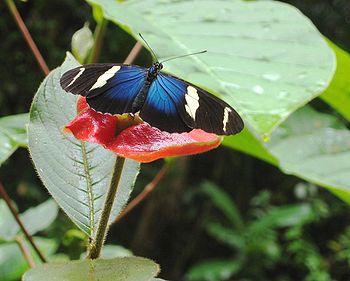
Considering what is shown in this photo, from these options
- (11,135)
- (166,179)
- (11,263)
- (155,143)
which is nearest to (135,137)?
(155,143)

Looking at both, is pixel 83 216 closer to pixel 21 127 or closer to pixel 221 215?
pixel 21 127

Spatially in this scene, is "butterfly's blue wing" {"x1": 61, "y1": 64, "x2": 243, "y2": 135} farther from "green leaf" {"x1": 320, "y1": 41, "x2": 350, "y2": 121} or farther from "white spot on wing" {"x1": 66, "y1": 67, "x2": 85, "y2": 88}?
"green leaf" {"x1": 320, "y1": 41, "x2": 350, "y2": 121}

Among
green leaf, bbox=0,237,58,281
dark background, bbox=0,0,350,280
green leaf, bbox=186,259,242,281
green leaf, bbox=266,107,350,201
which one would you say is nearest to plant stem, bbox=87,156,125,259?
green leaf, bbox=266,107,350,201

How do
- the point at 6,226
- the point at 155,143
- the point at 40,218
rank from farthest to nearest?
the point at 40,218, the point at 6,226, the point at 155,143

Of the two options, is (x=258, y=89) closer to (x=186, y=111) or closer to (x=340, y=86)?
(x=186, y=111)

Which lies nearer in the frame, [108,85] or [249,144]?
[108,85]

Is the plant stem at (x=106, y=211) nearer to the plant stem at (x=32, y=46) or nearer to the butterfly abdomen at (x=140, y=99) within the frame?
the butterfly abdomen at (x=140, y=99)
